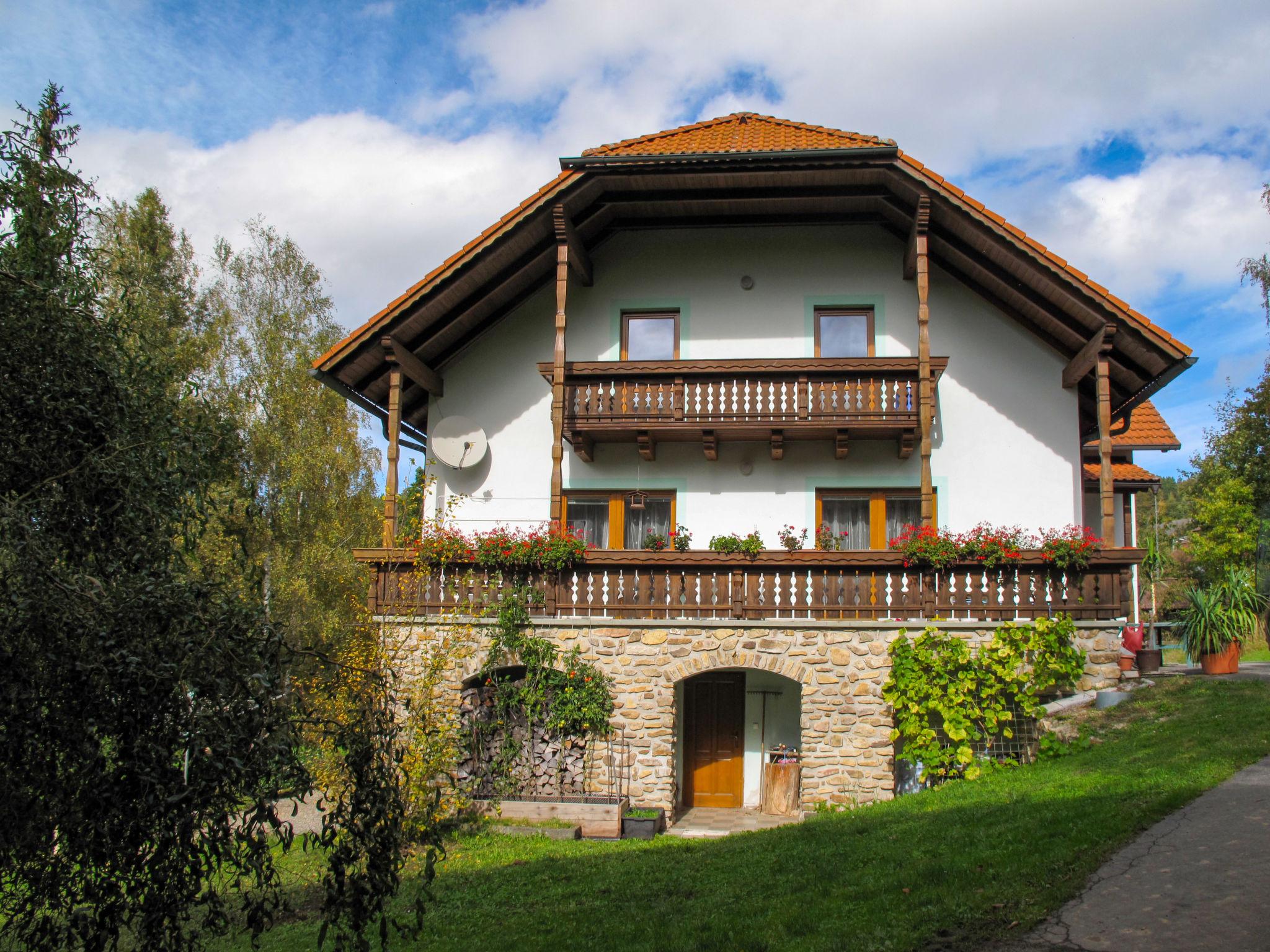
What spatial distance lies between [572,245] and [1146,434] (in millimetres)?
10444

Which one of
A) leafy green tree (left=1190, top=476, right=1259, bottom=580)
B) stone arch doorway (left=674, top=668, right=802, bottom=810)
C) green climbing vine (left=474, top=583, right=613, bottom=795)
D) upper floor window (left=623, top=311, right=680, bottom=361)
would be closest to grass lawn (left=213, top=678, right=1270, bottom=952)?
green climbing vine (left=474, top=583, right=613, bottom=795)

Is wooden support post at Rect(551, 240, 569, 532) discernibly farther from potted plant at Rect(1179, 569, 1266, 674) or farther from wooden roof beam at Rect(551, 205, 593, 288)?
potted plant at Rect(1179, 569, 1266, 674)

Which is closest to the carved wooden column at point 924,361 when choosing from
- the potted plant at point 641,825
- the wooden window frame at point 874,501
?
the wooden window frame at point 874,501

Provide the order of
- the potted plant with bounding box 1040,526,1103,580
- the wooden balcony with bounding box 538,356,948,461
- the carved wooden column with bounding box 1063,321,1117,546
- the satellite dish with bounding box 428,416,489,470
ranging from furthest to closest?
1. the satellite dish with bounding box 428,416,489,470
2. the wooden balcony with bounding box 538,356,948,461
3. the carved wooden column with bounding box 1063,321,1117,546
4. the potted plant with bounding box 1040,526,1103,580

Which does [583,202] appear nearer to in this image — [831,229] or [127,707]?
[831,229]

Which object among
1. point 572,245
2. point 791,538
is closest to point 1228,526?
point 791,538

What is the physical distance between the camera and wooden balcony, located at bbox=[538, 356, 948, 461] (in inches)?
541

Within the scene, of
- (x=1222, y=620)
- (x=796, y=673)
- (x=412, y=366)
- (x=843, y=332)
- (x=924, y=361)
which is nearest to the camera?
(x=796, y=673)

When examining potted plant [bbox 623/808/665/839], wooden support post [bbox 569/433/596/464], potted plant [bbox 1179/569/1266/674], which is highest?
wooden support post [bbox 569/433/596/464]

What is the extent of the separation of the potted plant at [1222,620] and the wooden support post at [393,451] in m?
10.5

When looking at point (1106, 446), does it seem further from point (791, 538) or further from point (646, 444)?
point (646, 444)

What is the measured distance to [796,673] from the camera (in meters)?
12.4

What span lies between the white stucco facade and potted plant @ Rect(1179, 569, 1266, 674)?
2037mm

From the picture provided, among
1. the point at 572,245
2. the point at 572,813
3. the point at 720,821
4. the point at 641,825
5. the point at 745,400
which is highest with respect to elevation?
the point at 572,245
